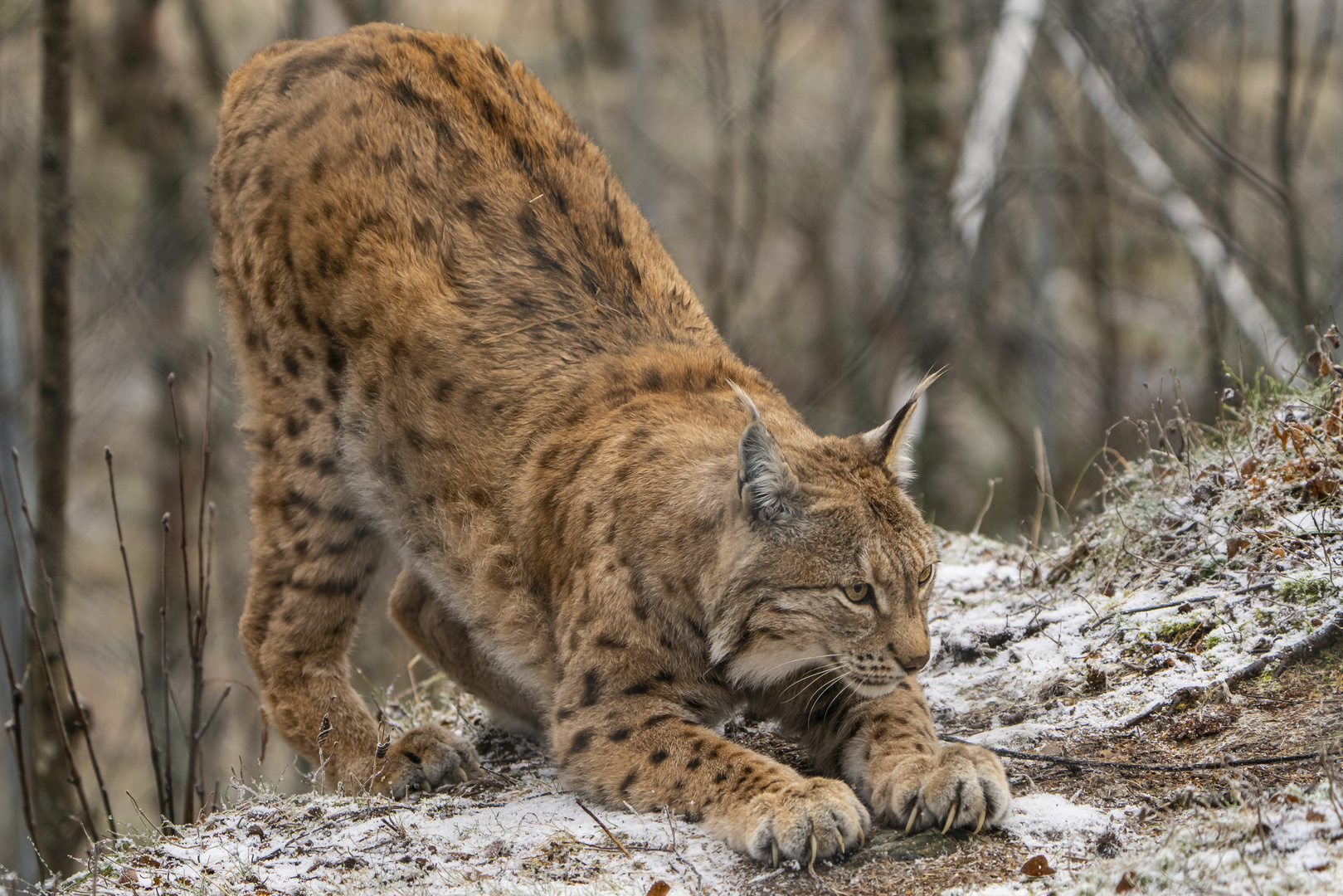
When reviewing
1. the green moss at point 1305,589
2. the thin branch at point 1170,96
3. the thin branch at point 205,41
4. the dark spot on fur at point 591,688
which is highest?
the thin branch at point 205,41

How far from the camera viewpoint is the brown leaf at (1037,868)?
8.89 feet

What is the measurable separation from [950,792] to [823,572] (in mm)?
667

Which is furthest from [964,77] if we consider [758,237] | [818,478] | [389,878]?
[389,878]

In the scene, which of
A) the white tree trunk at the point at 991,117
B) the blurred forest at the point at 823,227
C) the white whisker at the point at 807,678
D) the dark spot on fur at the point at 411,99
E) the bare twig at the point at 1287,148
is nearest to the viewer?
the white whisker at the point at 807,678

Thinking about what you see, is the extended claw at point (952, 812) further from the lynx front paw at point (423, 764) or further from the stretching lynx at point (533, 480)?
the lynx front paw at point (423, 764)

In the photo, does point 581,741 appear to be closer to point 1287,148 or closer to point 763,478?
point 763,478

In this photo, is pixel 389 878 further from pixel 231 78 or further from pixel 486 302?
pixel 231 78

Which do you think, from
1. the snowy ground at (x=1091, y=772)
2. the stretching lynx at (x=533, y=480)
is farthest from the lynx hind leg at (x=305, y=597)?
the snowy ground at (x=1091, y=772)

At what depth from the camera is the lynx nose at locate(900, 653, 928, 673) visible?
3365mm

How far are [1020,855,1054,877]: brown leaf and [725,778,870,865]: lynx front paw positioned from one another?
16.0 inches

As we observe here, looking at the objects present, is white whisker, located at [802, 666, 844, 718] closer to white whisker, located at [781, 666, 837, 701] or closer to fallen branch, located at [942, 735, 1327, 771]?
white whisker, located at [781, 666, 837, 701]

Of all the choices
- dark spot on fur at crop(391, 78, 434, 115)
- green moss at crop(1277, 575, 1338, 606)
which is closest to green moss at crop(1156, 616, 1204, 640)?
green moss at crop(1277, 575, 1338, 606)

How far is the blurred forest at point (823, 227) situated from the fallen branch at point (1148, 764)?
2.16 meters

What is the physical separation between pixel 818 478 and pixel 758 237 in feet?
34.5
